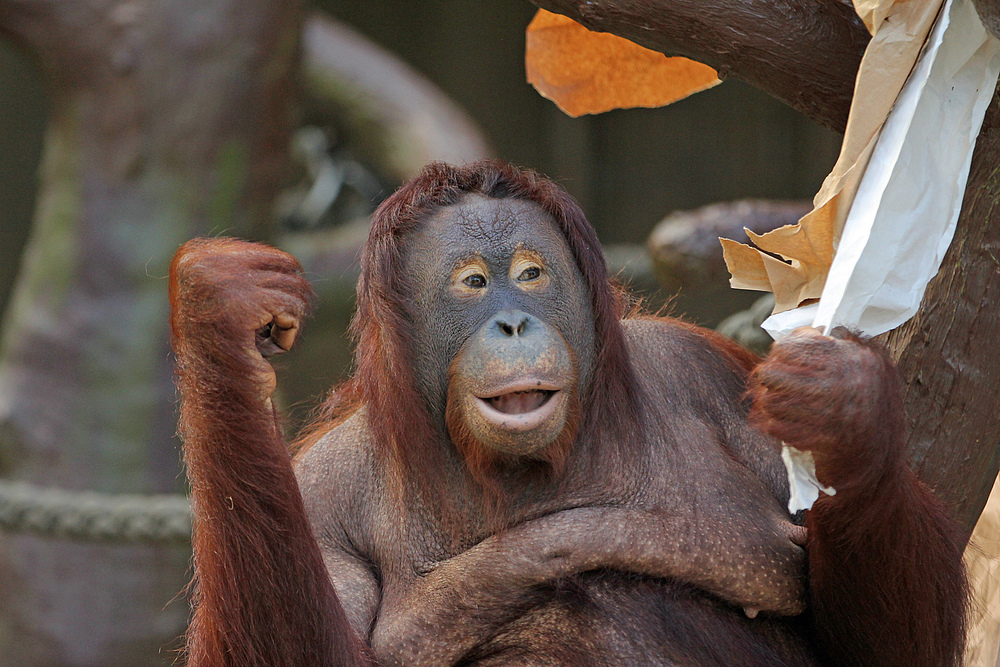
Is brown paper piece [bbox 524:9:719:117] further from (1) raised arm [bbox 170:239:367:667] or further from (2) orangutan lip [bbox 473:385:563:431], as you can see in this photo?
(1) raised arm [bbox 170:239:367:667]

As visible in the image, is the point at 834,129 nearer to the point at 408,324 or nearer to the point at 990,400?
the point at 990,400

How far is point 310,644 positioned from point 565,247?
0.94 m

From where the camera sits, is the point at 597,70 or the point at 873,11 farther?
the point at 597,70

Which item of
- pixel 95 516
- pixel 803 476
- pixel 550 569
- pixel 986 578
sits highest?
pixel 803 476

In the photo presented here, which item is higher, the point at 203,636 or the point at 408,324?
the point at 408,324

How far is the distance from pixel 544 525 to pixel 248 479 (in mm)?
587

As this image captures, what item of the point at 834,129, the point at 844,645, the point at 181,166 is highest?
the point at 834,129

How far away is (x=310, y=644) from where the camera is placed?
2.06 m

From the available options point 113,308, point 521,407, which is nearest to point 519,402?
point 521,407

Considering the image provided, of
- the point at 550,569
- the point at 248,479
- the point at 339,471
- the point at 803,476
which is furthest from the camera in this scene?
the point at 339,471

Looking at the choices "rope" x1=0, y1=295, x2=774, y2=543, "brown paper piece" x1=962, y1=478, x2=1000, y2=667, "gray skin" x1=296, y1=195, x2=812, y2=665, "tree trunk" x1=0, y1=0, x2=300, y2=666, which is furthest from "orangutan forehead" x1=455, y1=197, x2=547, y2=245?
"tree trunk" x1=0, y1=0, x2=300, y2=666

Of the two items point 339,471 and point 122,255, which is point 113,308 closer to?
point 122,255

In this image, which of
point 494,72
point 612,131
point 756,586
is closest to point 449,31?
point 494,72

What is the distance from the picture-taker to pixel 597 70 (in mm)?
3010
